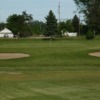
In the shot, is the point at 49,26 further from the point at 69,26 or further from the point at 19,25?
the point at 69,26

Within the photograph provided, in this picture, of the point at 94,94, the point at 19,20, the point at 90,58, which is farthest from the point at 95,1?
the point at 19,20

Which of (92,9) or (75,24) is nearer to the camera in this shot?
(92,9)

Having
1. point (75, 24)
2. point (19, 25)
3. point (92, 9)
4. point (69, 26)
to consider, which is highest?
point (92, 9)

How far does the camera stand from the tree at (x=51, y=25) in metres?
112

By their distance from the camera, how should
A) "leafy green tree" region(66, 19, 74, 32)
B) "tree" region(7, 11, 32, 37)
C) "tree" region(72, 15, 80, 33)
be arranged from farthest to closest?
1. "tree" region(72, 15, 80, 33)
2. "leafy green tree" region(66, 19, 74, 32)
3. "tree" region(7, 11, 32, 37)

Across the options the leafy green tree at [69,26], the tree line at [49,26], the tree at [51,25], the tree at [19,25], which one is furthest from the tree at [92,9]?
the leafy green tree at [69,26]

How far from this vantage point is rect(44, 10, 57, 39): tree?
368 ft

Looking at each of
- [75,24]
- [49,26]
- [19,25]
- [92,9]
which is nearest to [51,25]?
[49,26]

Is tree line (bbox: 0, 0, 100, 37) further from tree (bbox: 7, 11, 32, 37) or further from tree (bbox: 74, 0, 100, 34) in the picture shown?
tree (bbox: 74, 0, 100, 34)

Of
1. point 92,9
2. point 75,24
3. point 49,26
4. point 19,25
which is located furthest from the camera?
point 75,24

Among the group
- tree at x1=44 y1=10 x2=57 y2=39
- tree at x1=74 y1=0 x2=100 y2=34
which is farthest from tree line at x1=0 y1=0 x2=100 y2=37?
tree at x1=74 y1=0 x2=100 y2=34

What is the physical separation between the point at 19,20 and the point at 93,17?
3382 inches

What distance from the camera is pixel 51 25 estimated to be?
114 metres

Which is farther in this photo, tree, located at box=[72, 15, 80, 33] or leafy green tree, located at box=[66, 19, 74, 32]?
tree, located at box=[72, 15, 80, 33]
